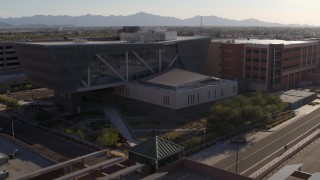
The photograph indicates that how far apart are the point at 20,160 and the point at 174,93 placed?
43990mm

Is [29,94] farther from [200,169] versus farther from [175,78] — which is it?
[200,169]

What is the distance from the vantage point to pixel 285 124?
7975 centimetres

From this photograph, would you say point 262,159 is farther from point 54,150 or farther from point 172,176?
point 54,150

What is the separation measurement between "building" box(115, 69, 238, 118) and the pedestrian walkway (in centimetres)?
501

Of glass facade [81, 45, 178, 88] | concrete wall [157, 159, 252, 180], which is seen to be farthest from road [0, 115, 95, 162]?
concrete wall [157, 159, 252, 180]

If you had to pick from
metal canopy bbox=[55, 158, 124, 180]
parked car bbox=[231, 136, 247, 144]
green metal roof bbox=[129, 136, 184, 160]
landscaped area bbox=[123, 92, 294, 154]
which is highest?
green metal roof bbox=[129, 136, 184, 160]

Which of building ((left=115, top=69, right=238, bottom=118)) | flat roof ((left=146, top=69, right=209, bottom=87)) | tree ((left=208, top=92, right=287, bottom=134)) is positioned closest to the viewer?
tree ((left=208, top=92, right=287, bottom=134))

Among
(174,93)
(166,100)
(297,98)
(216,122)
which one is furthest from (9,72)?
(297,98)

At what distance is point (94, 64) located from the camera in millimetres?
85125

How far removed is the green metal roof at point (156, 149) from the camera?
34.3m

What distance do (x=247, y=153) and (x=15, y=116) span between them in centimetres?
5821

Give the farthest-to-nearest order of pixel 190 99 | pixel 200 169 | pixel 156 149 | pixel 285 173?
1. pixel 190 99
2. pixel 285 173
3. pixel 200 169
4. pixel 156 149

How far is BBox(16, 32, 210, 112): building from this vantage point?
7862cm

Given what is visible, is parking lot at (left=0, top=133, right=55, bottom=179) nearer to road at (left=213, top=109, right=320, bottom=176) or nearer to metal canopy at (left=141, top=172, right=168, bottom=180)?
metal canopy at (left=141, top=172, right=168, bottom=180)
